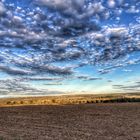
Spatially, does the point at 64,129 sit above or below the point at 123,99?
below

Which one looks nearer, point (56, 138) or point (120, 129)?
point (56, 138)

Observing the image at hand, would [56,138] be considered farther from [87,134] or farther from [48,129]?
[48,129]

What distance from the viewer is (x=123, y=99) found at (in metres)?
87.5

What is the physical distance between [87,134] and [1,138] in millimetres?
5763

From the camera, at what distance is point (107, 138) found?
23328 millimetres

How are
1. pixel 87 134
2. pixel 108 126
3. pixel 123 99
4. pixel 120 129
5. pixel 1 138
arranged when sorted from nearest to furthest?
pixel 1 138 < pixel 87 134 < pixel 120 129 < pixel 108 126 < pixel 123 99

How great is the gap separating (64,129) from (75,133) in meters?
2.49

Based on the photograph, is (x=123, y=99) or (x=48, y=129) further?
(x=123, y=99)

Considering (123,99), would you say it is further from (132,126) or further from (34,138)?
(34,138)

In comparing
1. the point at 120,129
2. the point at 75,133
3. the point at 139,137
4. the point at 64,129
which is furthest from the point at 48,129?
the point at 139,137

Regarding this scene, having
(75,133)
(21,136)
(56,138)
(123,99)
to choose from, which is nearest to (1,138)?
(21,136)

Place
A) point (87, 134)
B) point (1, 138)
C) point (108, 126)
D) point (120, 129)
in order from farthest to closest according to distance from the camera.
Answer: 1. point (108, 126)
2. point (120, 129)
3. point (87, 134)
4. point (1, 138)

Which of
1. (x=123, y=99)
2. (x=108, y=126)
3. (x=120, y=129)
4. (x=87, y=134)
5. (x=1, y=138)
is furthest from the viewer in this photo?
(x=123, y=99)

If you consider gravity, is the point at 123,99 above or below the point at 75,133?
above
